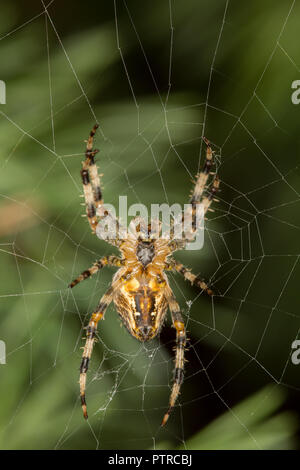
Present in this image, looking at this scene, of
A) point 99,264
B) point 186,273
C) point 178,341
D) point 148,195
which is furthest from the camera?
point 178,341

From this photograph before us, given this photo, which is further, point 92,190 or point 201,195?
point 201,195

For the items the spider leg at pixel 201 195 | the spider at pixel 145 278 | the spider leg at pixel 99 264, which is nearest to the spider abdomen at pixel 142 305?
the spider at pixel 145 278

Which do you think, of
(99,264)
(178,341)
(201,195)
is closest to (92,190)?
(99,264)

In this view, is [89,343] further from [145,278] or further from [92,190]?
[92,190]

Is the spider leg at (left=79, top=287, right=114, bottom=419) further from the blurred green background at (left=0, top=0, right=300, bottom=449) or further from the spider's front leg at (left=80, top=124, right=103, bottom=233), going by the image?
the spider's front leg at (left=80, top=124, right=103, bottom=233)

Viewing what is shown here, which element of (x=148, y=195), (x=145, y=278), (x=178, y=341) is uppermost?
(x=148, y=195)

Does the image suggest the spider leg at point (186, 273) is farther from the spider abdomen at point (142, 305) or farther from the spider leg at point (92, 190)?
the spider leg at point (92, 190)

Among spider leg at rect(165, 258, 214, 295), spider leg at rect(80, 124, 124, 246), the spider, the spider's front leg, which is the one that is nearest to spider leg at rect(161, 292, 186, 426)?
the spider
